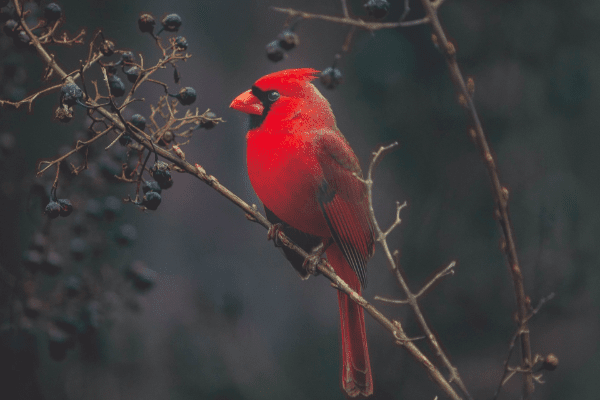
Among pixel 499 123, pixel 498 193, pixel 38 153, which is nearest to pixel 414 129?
pixel 499 123

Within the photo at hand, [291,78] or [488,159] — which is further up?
[291,78]

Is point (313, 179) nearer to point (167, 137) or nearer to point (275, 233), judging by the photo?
point (275, 233)

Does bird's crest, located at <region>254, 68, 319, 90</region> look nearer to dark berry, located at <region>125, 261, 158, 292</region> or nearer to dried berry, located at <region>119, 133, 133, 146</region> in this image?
dried berry, located at <region>119, 133, 133, 146</region>

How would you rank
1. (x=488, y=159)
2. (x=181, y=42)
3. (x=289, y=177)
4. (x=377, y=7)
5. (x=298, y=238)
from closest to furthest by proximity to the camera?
(x=488, y=159)
(x=377, y=7)
(x=181, y=42)
(x=289, y=177)
(x=298, y=238)

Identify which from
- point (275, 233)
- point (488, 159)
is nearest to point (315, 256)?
point (275, 233)

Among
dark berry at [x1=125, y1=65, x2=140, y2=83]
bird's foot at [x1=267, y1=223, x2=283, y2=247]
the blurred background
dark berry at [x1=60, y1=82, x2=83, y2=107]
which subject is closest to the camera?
dark berry at [x1=60, y1=82, x2=83, y2=107]

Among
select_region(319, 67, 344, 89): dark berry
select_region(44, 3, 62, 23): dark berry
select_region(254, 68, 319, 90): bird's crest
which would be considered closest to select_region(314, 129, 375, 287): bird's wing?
select_region(254, 68, 319, 90): bird's crest

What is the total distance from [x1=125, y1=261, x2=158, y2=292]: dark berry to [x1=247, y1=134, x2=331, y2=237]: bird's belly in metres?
0.39

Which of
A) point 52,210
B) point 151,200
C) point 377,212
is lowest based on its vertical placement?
point 52,210

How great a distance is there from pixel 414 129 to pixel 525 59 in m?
0.43

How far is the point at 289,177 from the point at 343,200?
136mm

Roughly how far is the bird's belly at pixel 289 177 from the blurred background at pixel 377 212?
23 centimetres

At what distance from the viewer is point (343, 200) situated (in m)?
1.16

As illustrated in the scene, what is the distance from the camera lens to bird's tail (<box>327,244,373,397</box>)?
121 centimetres
